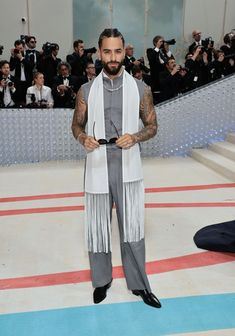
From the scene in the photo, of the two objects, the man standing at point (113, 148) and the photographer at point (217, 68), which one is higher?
the photographer at point (217, 68)

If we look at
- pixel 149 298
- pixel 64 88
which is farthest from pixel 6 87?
pixel 149 298

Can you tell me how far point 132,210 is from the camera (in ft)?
7.64

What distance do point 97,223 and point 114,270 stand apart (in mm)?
751

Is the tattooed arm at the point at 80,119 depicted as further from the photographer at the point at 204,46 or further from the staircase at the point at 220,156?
the photographer at the point at 204,46

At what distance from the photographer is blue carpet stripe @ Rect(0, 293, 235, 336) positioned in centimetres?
225

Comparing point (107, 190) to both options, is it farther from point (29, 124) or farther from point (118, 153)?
point (29, 124)

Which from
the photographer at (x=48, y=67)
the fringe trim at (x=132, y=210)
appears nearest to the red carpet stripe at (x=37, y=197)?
the fringe trim at (x=132, y=210)

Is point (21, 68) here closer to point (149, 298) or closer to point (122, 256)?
point (122, 256)

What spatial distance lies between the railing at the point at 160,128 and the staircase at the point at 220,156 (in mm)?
285

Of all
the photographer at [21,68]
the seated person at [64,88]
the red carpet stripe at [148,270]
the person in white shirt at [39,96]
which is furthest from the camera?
the photographer at [21,68]

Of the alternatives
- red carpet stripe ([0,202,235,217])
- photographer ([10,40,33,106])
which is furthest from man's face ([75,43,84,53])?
red carpet stripe ([0,202,235,217])

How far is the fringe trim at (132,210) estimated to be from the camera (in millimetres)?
2311

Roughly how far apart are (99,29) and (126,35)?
78cm

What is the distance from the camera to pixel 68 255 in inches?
126
